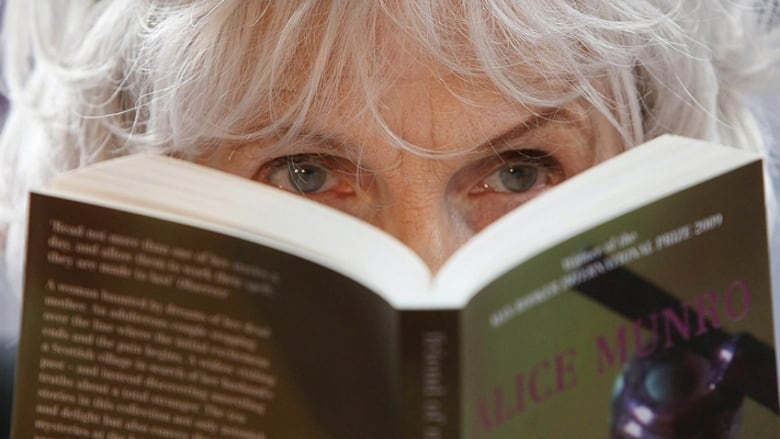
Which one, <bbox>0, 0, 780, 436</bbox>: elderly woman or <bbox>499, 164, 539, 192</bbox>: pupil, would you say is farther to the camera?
<bbox>499, 164, 539, 192</bbox>: pupil

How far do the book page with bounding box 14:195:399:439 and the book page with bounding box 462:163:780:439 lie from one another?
81mm

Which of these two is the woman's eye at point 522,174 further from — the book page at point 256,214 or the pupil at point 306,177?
the book page at point 256,214

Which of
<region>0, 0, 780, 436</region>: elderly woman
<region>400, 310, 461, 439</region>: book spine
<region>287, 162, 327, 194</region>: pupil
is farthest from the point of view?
<region>287, 162, 327, 194</region>: pupil

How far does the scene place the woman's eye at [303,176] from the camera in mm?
915

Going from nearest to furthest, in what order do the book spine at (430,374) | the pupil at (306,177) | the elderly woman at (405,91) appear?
1. the book spine at (430,374)
2. the elderly woman at (405,91)
3. the pupil at (306,177)

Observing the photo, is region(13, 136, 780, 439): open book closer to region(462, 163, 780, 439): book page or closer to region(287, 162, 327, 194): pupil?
region(462, 163, 780, 439): book page

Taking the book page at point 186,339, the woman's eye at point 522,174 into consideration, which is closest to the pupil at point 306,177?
the woman's eye at point 522,174

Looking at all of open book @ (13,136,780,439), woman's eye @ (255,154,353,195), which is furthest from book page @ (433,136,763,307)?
woman's eye @ (255,154,353,195)

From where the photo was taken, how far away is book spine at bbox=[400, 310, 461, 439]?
0.58m

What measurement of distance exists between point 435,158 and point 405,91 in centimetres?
7

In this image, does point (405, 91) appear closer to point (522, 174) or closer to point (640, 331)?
point (522, 174)

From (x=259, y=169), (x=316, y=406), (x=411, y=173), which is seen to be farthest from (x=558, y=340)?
(x=259, y=169)

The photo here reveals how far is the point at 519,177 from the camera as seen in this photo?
3.10ft

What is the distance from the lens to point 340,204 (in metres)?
0.93
